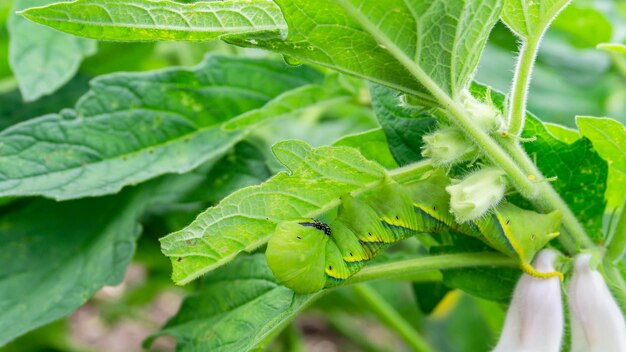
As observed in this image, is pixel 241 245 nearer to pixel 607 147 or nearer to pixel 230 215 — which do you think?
pixel 230 215

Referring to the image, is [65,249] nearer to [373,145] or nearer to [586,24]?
A: [373,145]

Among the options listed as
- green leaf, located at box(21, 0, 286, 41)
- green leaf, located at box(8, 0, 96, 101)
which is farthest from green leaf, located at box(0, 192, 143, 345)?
green leaf, located at box(21, 0, 286, 41)

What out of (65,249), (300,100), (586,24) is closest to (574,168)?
(300,100)

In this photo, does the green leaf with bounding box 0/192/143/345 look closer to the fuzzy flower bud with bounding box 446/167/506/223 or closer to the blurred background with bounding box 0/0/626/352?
the blurred background with bounding box 0/0/626/352

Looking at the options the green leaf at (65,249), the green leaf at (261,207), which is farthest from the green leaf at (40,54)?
the green leaf at (261,207)

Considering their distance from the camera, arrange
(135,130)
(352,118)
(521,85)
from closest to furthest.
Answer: (521,85)
(135,130)
(352,118)

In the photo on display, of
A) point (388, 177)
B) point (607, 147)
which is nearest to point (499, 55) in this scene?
point (607, 147)
